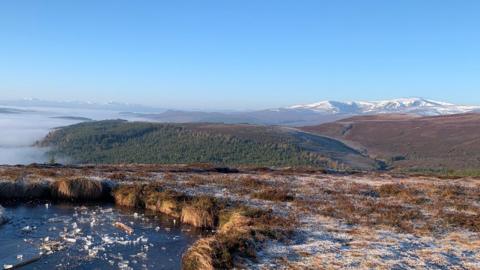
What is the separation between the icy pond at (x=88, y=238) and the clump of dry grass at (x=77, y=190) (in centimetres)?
208

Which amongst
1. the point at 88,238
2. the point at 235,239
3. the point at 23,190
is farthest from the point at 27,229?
the point at 235,239

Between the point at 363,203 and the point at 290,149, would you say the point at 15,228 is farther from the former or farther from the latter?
the point at 290,149

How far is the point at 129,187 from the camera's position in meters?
35.7

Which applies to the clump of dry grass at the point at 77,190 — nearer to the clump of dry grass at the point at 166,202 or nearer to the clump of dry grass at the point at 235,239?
the clump of dry grass at the point at 166,202

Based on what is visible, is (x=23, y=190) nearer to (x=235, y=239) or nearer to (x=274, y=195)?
(x=274, y=195)

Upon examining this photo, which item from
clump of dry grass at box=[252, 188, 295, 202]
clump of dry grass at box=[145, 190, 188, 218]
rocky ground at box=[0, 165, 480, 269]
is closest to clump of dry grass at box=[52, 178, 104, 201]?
rocky ground at box=[0, 165, 480, 269]

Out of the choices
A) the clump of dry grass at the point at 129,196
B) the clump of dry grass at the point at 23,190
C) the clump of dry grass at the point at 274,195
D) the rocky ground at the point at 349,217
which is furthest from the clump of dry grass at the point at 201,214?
the clump of dry grass at the point at 23,190

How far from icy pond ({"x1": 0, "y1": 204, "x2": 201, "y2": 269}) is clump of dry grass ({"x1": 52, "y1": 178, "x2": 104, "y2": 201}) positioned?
2.08 meters

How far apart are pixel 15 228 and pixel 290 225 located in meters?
15.8

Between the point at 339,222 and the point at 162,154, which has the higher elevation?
the point at 339,222

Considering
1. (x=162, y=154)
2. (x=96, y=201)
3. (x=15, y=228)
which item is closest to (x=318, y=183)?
(x=96, y=201)

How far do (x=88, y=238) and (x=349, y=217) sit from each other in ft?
51.3

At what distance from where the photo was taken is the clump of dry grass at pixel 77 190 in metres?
35.0

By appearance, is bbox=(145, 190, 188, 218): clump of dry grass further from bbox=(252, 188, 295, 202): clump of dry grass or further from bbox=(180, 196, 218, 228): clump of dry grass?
bbox=(252, 188, 295, 202): clump of dry grass
